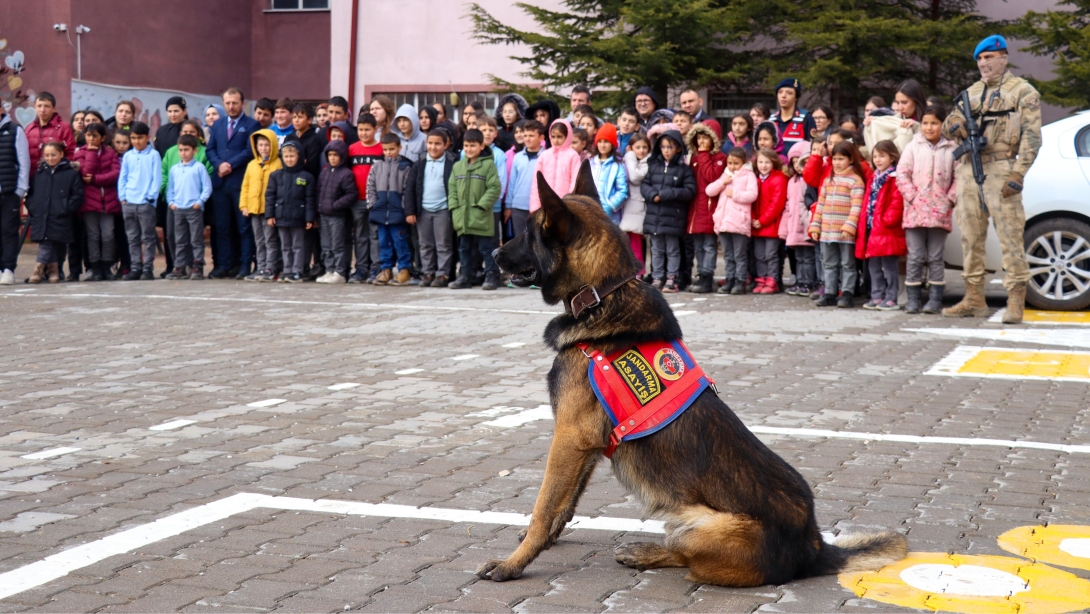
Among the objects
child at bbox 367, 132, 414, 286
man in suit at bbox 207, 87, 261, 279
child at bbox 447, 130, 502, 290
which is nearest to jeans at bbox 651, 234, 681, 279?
child at bbox 447, 130, 502, 290

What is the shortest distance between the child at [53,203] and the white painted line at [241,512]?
Answer: 12.7 m

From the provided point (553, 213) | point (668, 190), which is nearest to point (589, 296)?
point (553, 213)

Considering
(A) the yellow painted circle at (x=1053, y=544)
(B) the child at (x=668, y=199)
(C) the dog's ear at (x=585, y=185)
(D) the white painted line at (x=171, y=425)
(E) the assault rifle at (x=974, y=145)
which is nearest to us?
(A) the yellow painted circle at (x=1053, y=544)

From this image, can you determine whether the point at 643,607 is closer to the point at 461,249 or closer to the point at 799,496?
the point at 799,496

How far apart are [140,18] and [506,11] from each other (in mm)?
9186

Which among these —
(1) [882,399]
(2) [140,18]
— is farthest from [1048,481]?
(2) [140,18]

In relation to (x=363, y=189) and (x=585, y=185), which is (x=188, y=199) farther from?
(x=585, y=185)

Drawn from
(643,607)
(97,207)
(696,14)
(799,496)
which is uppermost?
(696,14)

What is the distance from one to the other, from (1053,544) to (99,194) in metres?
15.3

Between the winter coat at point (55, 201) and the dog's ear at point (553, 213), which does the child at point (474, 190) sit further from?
the dog's ear at point (553, 213)

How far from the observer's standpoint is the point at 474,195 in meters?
15.4

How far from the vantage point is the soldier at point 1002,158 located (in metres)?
11.5

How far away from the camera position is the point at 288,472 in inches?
232

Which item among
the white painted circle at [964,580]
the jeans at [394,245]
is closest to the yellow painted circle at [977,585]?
the white painted circle at [964,580]
